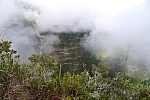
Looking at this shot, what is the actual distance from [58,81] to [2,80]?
62cm

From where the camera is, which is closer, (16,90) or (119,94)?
(16,90)

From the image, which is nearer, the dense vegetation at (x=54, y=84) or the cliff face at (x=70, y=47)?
the dense vegetation at (x=54, y=84)

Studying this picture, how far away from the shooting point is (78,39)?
81000 mm

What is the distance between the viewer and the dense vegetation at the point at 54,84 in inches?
116

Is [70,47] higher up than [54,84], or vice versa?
[70,47]

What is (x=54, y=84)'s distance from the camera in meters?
3.20

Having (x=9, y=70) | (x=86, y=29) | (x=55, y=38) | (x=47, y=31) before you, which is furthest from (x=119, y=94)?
(x=86, y=29)

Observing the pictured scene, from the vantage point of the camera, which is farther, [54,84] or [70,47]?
[70,47]

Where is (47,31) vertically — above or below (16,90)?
above

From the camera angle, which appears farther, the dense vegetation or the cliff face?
the cliff face

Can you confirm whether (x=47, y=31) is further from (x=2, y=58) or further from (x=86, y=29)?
(x=2, y=58)

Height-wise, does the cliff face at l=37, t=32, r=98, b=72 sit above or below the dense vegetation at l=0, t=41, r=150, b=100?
above

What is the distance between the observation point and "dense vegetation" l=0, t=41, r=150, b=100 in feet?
9.64

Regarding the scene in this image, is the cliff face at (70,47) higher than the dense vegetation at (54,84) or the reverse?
higher
